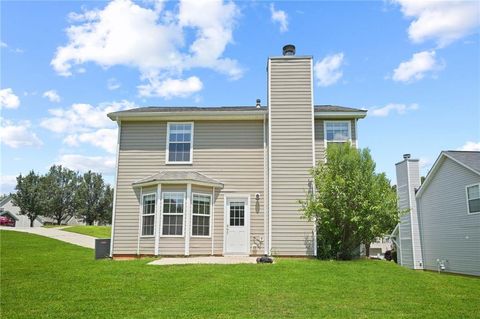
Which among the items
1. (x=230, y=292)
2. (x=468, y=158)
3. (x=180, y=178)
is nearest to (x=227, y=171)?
(x=180, y=178)

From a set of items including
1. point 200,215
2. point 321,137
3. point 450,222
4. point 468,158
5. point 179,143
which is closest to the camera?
point 200,215

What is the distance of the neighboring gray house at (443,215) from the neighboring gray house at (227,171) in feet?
22.3

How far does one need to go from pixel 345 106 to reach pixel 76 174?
4652cm

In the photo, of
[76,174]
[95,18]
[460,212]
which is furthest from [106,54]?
[76,174]

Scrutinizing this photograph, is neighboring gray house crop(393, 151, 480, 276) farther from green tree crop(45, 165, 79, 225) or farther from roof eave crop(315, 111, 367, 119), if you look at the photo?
green tree crop(45, 165, 79, 225)

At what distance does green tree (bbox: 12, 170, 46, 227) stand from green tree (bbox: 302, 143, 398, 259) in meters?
42.4

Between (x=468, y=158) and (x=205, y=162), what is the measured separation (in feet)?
39.0

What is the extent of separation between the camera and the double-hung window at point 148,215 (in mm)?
13086

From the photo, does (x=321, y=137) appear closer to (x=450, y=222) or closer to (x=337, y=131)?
(x=337, y=131)

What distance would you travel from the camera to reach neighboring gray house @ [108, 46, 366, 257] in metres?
12.9

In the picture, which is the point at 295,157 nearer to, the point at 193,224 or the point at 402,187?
the point at 193,224

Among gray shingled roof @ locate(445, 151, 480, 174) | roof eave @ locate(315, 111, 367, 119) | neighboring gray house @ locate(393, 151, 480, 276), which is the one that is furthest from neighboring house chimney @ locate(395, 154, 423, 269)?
roof eave @ locate(315, 111, 367, 119)

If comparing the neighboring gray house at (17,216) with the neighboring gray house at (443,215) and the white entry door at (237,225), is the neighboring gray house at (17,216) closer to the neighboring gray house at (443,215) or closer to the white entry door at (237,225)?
the white entry door at (237,225)

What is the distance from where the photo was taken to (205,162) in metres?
13.9
